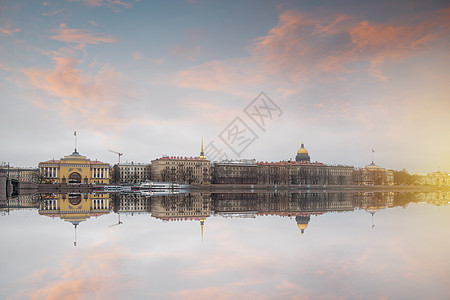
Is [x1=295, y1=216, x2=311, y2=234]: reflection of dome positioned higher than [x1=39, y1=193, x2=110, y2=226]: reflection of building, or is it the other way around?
[x1=39, y1=193, x2=110, y2=226]: reflection of building

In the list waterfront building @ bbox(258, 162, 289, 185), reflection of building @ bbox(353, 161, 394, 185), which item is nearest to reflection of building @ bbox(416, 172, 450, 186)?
reflection of building @ bbox(353, 161, 394, 185)

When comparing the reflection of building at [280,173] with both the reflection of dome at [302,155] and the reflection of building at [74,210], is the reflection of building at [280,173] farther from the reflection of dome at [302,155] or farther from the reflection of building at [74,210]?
the reflection of building at [74,210]

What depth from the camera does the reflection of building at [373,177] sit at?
128375 millimetres

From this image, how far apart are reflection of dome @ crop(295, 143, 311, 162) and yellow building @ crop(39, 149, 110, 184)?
6452 cm

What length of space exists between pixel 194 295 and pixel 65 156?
304ft

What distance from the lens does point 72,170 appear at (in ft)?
298

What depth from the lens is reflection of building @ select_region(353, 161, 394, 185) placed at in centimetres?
12838

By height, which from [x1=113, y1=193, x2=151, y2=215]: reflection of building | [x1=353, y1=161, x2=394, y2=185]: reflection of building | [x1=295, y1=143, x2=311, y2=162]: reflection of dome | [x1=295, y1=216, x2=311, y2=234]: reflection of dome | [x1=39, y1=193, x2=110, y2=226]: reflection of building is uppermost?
[x1=295, y1=143, x2=311, y2=162]: reflection of dome

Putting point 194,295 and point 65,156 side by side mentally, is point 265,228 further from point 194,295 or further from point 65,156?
point 65,156

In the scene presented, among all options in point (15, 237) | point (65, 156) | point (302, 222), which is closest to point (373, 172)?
point (65, 156)

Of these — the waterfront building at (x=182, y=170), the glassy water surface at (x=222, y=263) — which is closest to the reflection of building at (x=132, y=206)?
the glassy water surface at (x=222, y=263)

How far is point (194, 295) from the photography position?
24.1ft

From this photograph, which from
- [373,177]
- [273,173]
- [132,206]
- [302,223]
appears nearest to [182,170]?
[273,173]

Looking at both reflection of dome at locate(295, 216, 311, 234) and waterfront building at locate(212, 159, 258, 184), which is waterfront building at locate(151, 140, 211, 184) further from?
reflection of dome at locate(295, 216, 311, 234)
